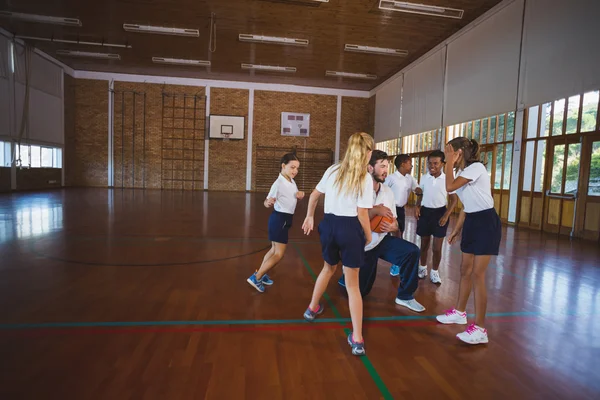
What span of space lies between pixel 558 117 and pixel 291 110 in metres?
14.5

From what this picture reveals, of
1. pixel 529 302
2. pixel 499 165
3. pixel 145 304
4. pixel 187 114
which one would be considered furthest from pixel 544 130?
pixel 187 114

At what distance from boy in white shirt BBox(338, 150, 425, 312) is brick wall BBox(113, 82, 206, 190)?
18571 mm

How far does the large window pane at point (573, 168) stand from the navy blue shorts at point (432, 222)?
6147mm

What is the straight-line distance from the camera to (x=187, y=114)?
20531mm

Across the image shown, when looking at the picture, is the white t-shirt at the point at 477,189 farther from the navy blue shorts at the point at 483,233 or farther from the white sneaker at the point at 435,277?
the white sneaker at the point at 435,277

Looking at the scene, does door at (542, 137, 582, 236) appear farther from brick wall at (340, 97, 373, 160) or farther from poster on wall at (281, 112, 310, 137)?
poster on wall at (281, 112, 310, 137)

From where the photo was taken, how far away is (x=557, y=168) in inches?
353

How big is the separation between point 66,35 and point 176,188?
892 centimetres

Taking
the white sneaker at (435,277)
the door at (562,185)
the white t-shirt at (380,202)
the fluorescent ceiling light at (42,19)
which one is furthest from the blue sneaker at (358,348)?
the fluorescent ceiling light at (42,19)

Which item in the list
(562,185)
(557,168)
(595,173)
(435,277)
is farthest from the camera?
(557,168)

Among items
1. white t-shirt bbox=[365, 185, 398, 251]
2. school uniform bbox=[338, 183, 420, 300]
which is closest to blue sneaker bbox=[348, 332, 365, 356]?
school uniform bbox=[338, 183, 420, 300]

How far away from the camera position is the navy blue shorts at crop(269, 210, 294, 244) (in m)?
3.67

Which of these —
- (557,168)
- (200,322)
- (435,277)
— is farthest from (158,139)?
(200,322)

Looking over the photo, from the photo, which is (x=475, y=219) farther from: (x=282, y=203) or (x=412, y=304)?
(x=282, y=203)
